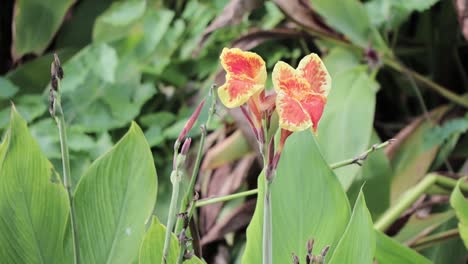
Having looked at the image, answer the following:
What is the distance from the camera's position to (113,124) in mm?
1198

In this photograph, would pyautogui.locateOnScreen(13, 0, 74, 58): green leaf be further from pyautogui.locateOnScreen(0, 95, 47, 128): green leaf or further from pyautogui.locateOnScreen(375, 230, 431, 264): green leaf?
pyautogui.locateOnScreen(375, 230, 431, 264): green leaf

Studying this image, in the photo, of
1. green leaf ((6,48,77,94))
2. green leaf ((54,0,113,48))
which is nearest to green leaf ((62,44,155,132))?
green leaf ((6,48,77,94))

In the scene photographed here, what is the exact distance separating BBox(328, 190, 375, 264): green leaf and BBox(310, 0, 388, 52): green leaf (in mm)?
576

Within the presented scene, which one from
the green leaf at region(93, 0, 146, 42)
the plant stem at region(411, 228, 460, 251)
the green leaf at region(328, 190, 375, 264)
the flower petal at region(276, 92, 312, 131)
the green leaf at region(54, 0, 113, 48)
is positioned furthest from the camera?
the green leaf at region(54, 0, 113, 48)

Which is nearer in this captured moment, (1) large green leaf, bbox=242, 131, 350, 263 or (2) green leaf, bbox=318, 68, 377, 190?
(1) large green leaf, bbox=242, 131, 350, 263

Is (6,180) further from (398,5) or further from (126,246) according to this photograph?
(398,5)

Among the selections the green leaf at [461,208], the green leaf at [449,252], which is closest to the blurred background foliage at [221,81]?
the green leaf at [449,252]

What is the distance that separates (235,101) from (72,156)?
814mm

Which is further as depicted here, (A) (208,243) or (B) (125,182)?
(A) (208,243)

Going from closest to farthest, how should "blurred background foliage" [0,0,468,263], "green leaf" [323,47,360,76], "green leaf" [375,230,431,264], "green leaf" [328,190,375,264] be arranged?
"green leaf" [328,190,375,264]
"green leaf" [375,230,431,264]
"blurred background foliage" [0,0,468,263]
"green leaf" [323,47,360,76]

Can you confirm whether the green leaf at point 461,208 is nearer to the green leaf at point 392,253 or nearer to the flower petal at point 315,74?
the green leaf at point 392,253

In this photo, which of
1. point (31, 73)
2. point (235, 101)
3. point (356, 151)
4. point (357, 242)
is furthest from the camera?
point (31, 73)

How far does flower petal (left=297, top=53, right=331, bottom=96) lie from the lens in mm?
384

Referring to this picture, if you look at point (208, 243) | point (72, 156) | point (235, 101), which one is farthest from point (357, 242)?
point (72, 156)
